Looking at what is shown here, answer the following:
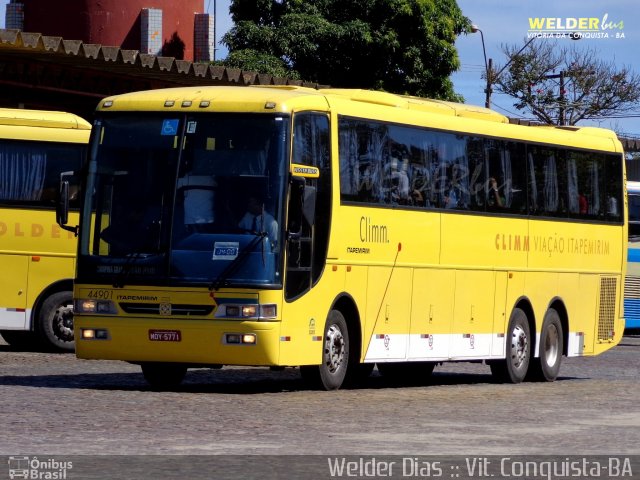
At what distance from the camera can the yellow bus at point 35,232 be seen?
24.1m

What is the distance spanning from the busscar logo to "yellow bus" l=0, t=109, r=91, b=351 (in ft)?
42.6

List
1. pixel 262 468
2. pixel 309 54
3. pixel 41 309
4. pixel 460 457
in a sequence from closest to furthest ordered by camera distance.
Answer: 1. pixel 262 468
2. pixel 460 457
3. pixel 41 309
4. pixel 309 54

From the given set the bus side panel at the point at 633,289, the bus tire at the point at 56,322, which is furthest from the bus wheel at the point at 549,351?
the bus side panel at the point at 633,289

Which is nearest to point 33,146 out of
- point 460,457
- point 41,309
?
point 41,309

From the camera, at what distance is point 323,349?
59.4 feet

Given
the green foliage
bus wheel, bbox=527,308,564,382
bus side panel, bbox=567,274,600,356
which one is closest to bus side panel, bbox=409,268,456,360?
bus wheel, bbox=527,308,564,382

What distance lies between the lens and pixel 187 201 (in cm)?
1747

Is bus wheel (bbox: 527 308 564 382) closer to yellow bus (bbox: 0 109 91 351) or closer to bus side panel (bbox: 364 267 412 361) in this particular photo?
bus side panel (bbox: 364 267 412 361)

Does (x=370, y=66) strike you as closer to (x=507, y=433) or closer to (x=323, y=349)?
(x=323, y=349)

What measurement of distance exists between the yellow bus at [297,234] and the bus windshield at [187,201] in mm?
15

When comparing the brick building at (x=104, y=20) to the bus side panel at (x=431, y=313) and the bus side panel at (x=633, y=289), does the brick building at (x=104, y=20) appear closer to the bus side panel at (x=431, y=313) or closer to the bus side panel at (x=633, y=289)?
the bus side panel at (x=633, y=289)

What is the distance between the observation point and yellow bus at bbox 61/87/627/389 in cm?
1730

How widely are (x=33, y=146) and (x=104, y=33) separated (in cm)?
2618

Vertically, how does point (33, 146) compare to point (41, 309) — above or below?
above
